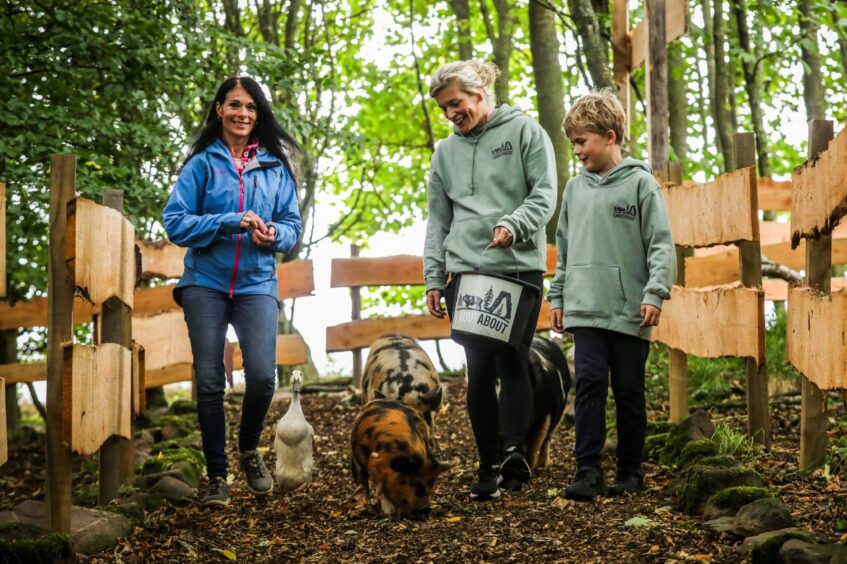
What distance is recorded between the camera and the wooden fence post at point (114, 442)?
512 centimetres

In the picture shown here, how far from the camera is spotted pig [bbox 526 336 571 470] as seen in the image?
561cm

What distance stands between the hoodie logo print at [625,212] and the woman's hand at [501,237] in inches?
21.7

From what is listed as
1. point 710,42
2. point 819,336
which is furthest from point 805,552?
point 710,42

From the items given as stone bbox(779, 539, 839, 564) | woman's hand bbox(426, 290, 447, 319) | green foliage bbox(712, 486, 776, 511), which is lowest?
stone bbox(779, 539, 839, 564)

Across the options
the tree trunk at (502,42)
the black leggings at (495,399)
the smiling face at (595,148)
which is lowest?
→ the black leggings at (495,399)

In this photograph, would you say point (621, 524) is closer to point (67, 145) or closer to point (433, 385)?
point (433, 385)

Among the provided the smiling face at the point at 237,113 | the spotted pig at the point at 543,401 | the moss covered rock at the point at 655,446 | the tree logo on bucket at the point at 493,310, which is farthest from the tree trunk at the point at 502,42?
the tree logo on bucket at the point at 493,310

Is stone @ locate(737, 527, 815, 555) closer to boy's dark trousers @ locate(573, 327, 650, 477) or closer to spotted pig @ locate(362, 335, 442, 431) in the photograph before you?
boy's dark trousers @ locate(573, 327, 650, 477)

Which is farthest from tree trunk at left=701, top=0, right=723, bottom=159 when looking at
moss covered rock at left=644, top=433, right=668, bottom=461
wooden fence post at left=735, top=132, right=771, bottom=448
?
moss covered rock at left=644, top=433, right=668, bottom=461

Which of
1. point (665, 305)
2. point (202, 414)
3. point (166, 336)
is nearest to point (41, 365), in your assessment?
point (166, 336)

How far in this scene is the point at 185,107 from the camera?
27.7 ft

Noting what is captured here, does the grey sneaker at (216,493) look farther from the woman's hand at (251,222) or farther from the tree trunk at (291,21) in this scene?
the tree trunk at (291,21)

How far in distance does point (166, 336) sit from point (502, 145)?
11.1ft

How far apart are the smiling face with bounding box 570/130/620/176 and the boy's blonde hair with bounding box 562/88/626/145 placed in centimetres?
2
